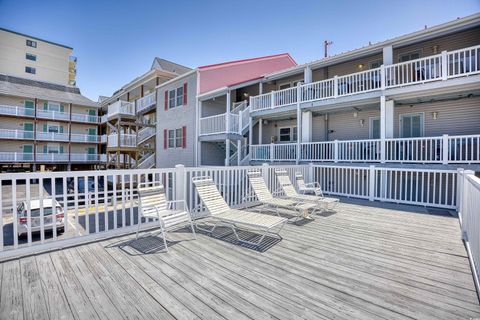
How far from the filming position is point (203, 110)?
52.5 feet

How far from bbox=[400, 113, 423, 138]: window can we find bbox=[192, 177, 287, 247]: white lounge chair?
30.2 feet

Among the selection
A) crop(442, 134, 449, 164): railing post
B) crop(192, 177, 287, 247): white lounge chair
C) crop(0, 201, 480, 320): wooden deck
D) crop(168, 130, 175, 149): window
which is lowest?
crop(0, 201, 480, 320): wooden deck

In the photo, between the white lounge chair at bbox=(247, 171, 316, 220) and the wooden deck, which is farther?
the white lounge chair at bbox=(247, 171, 316, 220)

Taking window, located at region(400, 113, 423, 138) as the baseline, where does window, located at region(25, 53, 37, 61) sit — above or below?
above

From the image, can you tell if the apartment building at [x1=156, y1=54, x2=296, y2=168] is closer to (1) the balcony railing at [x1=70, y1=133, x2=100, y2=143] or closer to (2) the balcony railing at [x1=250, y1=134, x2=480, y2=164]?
(2) the balcony railing at [x1=250, y1=134, x2=480, y2=164]

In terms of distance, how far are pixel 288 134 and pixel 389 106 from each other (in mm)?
6152

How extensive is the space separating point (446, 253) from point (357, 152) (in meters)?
6.70

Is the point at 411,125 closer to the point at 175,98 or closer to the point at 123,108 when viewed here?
the point at 175,98

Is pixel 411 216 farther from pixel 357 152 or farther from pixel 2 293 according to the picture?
pixel 2 293

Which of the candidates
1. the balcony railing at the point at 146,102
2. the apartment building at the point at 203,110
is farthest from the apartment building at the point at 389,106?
the balcony railing at the point at 146,102

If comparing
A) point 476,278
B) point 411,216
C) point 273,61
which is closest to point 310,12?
point 273,61

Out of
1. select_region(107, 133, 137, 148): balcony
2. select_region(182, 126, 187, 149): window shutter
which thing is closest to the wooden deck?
select_region(182, 126, 187, 149): window shutter

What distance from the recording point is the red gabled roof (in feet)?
52.6

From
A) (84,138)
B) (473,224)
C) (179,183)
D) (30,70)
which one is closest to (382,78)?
(473,224)
